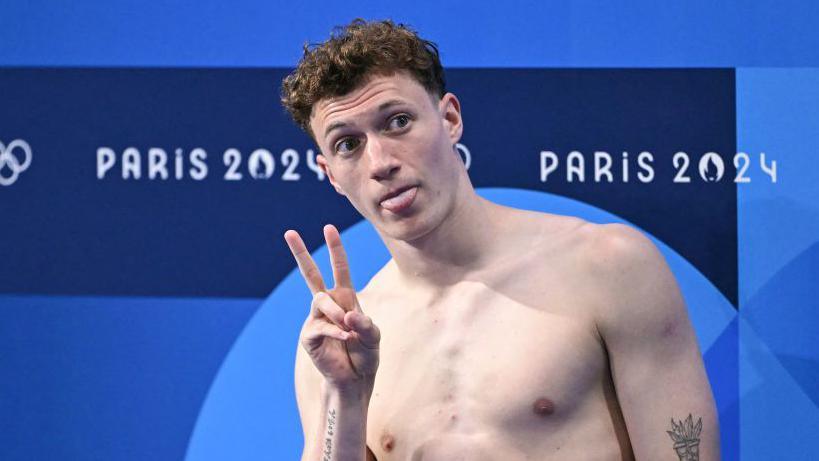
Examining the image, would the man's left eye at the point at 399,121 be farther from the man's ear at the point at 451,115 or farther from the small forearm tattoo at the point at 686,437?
the small forearm tattoo at the point at 686,437

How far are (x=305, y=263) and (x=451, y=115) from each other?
438 millimetres

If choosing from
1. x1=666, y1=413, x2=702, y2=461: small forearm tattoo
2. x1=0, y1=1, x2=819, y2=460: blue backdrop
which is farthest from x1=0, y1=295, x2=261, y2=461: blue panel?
x1=666, y1=413, x2=702, y2=461: small forearm tattoo

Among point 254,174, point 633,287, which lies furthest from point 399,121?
point 254,174

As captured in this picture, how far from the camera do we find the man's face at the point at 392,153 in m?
1.63

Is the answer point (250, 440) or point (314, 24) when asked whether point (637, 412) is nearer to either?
point (250, 440)

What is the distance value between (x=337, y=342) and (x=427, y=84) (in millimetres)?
504

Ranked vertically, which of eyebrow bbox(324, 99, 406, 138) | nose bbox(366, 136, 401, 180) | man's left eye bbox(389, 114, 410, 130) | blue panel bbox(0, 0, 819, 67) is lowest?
nose bbox(366, 136, 401, 180)

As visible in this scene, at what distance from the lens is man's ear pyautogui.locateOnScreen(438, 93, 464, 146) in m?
Answer: 1.77

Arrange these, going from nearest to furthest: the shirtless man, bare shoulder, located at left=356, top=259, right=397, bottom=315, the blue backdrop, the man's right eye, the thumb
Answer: the thumb → the shirtless man → the man's right eye → bare shoulder, located at left=356, top=259, right=397, bottom=315 → the blue backdrop

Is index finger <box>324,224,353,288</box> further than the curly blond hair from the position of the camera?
No

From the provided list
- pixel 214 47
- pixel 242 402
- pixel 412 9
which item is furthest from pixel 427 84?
pixel 242 402

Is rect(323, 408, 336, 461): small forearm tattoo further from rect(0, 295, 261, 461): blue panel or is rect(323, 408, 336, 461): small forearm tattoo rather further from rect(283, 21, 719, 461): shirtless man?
rect(0, 295, 261, 461): blue panel

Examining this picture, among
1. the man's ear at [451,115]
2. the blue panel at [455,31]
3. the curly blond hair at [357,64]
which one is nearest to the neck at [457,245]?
the man's ear at [451,115]

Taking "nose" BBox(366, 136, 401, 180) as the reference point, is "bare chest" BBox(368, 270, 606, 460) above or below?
below
